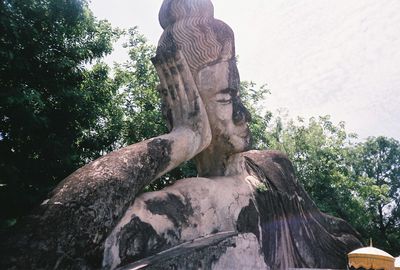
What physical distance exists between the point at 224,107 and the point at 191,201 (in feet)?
3.61

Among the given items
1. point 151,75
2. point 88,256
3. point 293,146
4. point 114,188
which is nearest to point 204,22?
point 114,188

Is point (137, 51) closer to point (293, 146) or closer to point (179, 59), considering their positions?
point (293, 146)

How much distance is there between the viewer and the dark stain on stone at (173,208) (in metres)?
3.22

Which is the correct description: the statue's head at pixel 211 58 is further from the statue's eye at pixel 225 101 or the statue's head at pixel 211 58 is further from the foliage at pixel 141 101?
the foliage at pixel 141 101

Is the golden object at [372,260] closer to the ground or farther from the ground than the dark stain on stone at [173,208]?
closer to the ground

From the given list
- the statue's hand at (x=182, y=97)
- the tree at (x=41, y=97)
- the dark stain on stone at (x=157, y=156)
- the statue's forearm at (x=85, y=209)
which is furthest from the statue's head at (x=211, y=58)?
the tree at (x=41, y=97)

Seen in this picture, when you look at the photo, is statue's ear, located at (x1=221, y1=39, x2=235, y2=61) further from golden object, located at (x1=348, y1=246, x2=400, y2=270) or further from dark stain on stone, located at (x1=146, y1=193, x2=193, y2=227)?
golden object, located at (x1=348, y1=246, x2=400, y2=270)

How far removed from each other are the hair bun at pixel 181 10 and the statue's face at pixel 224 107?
540 millimetres

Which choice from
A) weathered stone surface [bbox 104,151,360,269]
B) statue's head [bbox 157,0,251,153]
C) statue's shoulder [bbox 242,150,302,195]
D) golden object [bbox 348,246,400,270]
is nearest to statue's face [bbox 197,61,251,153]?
statue's head [bbox 157,0,251,153]

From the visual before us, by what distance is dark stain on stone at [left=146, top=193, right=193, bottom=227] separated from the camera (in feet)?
10.6

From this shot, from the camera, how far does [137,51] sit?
12.4 m

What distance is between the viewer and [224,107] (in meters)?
4.21

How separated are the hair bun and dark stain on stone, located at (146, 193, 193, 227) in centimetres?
178

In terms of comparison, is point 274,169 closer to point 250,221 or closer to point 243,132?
point 243,132
